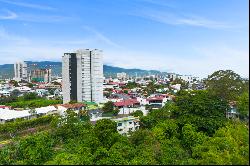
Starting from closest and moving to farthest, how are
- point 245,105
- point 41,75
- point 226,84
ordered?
point 245,105
point 226,84
point 41,75

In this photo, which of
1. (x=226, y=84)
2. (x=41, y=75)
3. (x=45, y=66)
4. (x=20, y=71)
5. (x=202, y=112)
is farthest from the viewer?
(x=45, y=66)

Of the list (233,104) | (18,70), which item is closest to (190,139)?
(233,104)

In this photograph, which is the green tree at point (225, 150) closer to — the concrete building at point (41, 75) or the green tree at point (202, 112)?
the green tree at point (202, 112)

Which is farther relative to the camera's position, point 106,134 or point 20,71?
point 20,71

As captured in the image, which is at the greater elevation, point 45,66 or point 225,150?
point 45,66

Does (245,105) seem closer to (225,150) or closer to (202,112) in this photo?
(225,150)

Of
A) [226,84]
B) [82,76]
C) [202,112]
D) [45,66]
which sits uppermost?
[45,66]

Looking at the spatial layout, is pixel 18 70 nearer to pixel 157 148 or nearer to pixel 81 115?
pixel 81 115

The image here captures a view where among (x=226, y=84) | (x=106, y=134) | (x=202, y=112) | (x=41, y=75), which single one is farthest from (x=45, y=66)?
(x=106, y=134)
